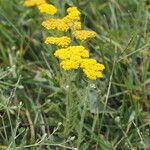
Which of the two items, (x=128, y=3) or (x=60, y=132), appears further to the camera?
(x=128, y=3)

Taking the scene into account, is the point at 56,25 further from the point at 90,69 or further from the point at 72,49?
the point at 90,69

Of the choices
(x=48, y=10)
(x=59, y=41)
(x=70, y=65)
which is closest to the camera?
(x=70, y=65)

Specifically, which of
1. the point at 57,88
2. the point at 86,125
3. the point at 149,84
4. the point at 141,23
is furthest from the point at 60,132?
the point at 141,23

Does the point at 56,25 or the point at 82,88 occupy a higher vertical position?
the point at 56,25

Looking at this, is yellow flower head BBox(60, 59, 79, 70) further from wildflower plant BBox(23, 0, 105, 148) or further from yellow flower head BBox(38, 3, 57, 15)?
yellow flower head BBox(38, 3, 57, 15)

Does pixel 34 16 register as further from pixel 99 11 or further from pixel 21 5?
pixel 99 11

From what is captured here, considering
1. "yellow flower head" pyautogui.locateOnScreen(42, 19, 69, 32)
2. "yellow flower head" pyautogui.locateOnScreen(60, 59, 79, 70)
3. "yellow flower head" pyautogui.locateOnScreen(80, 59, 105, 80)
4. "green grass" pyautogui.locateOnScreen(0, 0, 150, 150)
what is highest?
"yellow flower head" pyautogui.locateOnScreen(42, 19, 69, 32)

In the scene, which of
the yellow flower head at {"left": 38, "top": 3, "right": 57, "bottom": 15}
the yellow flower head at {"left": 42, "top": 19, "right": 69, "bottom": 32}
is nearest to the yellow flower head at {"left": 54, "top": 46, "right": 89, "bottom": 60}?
the yellow flower head at {"left": 42, "top": 19, "right": 69, "bottom": 32}

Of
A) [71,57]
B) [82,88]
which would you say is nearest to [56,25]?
[71,57]
